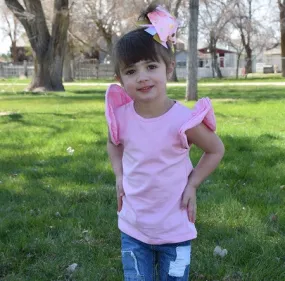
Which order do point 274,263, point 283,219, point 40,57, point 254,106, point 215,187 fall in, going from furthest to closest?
point 40,57 → point 254,106 → point 215,187 → point 283,219 → point 274,263

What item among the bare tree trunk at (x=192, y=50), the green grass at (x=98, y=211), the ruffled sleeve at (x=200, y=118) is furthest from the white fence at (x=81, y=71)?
the ruffled sleeve at (x=200, y=118)

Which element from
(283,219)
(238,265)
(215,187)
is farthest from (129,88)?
(215,187)

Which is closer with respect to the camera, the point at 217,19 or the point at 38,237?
the point at 38,237

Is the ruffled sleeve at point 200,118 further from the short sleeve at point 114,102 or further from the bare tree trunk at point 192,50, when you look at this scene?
the bare tree trunk at point 192,50

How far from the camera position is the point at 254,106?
1163 centimetres

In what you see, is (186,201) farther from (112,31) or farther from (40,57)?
(112,31)

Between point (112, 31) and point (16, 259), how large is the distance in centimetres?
3913

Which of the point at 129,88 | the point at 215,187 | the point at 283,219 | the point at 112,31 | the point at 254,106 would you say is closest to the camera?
the point at 129,88

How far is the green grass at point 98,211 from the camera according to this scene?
10.6 feet

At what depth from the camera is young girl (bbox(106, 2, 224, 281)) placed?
7.07 ft

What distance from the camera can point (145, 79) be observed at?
2152mm

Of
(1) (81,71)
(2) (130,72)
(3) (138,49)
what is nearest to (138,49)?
(3) (138,49)

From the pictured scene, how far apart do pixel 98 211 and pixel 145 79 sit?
2181mm

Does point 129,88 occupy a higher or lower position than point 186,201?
higher
